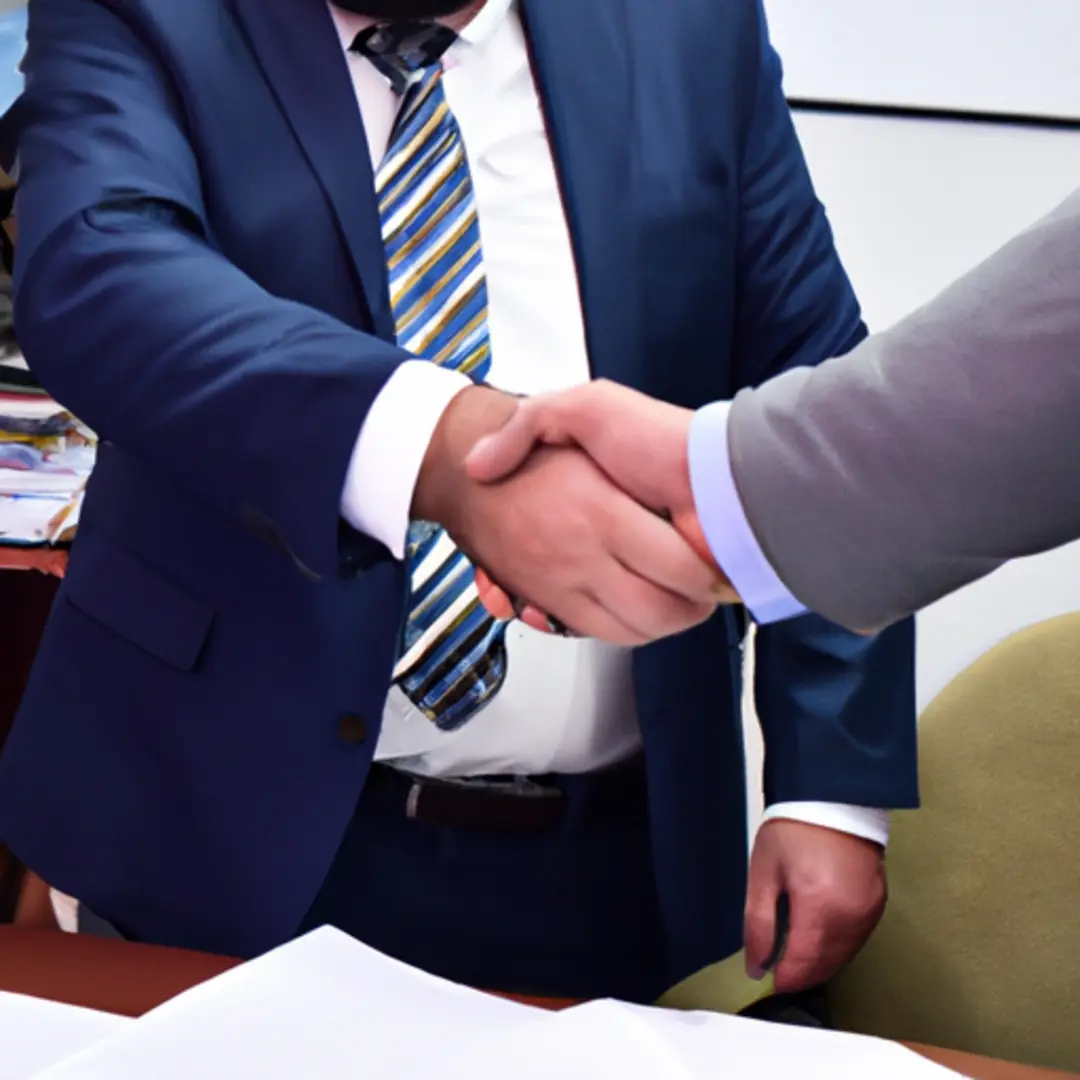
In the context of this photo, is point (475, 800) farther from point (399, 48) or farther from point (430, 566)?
point (399, 48)

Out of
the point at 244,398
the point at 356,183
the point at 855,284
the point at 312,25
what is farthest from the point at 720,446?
the point at 855,284

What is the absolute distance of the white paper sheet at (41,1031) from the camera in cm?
50

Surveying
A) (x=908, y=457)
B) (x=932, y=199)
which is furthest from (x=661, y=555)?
(x=932, y=199)

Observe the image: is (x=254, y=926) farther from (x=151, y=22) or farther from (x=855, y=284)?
(x=855, y=284)

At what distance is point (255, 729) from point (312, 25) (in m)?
0.51

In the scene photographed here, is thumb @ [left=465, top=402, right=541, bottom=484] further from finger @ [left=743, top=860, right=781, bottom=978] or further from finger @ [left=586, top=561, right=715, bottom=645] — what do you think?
finger @ [left=743, top=860, right=781, bottom=978]

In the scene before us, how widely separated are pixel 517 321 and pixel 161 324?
31 cm

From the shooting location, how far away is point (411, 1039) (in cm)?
52

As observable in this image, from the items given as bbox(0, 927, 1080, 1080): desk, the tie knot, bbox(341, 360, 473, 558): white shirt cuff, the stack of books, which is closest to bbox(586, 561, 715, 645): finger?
bbox(341, 360, 473, 558): white shirt cuff

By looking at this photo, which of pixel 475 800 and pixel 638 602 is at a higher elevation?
pixel 638 602

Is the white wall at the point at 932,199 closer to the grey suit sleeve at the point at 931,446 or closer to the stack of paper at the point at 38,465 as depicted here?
the stack of paper at the point at 38,465

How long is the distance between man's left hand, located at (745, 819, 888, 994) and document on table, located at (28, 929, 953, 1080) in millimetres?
248

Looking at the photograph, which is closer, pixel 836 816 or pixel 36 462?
pixel 836 816

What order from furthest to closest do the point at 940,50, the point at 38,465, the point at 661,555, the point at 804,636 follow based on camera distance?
the point at 940,50
the point at 38,465
the point at 804,636
the point at 661,555
